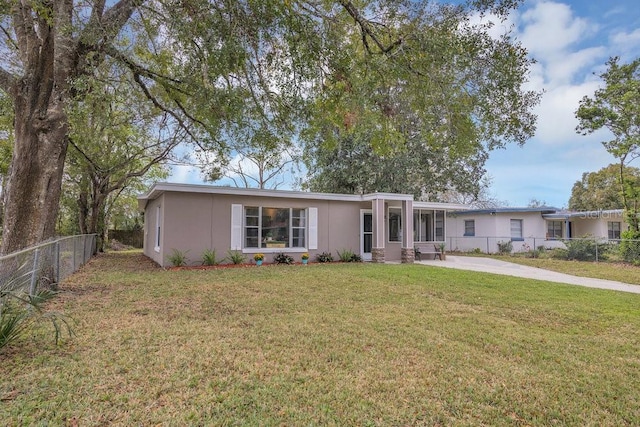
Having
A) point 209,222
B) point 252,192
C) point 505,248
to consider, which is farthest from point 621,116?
point 209,222

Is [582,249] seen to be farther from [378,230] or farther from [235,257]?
[235,257]

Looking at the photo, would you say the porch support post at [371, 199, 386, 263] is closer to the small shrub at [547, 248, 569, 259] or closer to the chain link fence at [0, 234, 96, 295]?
the small shrub at [547, 248, 569, 259]

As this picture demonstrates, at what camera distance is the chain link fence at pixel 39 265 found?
4876 mm

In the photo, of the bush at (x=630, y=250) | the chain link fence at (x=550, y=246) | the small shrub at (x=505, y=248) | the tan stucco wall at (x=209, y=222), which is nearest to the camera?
the tan stucco wall at (x=209, y=222)

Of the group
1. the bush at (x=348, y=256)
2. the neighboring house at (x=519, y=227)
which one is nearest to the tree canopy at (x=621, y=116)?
the neighboring house at (x=519, y=227)

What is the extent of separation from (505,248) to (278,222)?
12.8 metres

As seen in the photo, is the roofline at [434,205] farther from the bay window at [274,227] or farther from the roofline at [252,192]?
the bay window at [274,227]

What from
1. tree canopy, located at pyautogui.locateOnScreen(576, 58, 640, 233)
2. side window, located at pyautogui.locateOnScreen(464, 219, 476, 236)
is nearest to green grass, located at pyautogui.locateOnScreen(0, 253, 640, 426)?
tree canopy, located at pyautogui.locateOnScreen(576, 58, 640, 233)

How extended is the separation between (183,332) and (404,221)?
11057 mm

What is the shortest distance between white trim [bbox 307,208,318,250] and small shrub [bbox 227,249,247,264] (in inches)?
102

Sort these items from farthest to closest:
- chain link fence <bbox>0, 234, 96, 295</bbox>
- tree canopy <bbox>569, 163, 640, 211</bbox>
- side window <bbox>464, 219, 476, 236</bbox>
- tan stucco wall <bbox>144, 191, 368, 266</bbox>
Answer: tree canopy <bbox>569, 163, 640, 211</bbox>
side window <bbox>464, 219, 476, 236</bbox>
tan stucco wall <bbox>144, 191, 368, 266</bbox>
chain link fence <bbox>0, 234, 96, 295</bbox>

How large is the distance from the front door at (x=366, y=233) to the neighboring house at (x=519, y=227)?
853cm

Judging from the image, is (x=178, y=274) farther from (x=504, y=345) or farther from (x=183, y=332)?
(x=504, y=345)

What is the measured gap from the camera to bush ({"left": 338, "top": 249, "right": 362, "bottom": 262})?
13.9 meters
